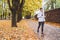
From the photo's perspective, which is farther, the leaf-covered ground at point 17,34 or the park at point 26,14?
the park at point 26,14

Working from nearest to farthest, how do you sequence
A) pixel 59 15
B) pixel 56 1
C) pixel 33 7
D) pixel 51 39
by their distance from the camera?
pixel 51 39 → pixel 59 15 → pixel 56 1 → pixel 33 7

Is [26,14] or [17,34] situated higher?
[17,34]

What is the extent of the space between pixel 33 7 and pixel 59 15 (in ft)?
79.7

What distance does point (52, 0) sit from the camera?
160ft

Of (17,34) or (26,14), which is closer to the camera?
(17,34)

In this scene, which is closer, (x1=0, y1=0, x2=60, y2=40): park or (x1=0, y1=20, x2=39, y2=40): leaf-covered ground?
(x1=0, y1=20, x2=39, y2=40): leaf-covered ground

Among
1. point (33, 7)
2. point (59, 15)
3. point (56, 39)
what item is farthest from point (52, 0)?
point (56, 39)

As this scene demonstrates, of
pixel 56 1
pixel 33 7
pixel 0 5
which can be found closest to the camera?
pixel 56 1

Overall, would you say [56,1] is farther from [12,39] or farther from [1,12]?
[12,39]

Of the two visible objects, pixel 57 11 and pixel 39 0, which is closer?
pixel 57 11

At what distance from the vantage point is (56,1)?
157 feet

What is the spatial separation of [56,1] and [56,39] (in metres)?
36.5

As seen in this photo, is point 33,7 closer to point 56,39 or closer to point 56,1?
point 56,1

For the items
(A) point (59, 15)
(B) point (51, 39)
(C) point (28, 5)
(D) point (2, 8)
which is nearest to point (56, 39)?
(B) point (51, 39)
